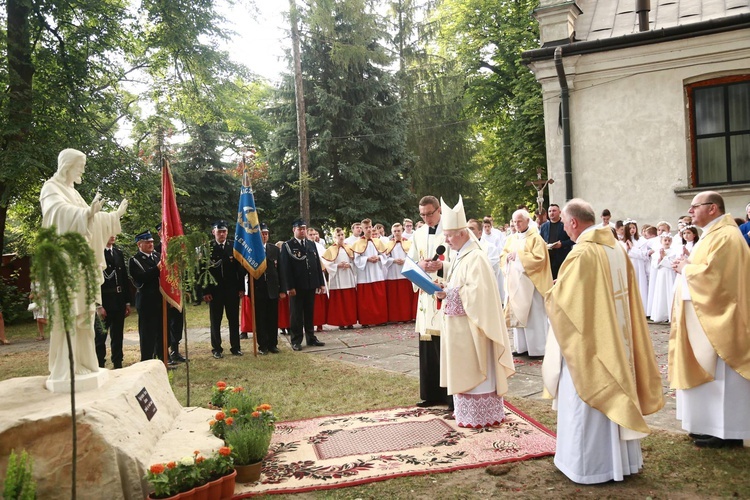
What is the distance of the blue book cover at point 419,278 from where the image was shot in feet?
20.4

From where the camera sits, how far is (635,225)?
44.1 feet

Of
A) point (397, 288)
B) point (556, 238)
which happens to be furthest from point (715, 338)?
point (397, 288)

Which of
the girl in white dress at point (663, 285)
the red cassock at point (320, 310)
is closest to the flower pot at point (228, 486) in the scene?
the red cassock at point (320, 310)

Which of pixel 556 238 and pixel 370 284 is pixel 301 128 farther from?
pixel 556 238

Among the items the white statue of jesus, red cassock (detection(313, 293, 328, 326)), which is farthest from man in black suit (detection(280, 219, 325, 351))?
the white statue of jesus

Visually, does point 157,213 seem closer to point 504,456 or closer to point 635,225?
point 635,225

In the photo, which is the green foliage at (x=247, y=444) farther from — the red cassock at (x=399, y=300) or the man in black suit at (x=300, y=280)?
the red cassock at (x=399, y=300)

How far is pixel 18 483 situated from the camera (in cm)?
383

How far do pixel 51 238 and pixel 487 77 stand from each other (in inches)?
1021

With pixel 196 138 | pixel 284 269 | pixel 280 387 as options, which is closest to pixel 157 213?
pixel 284 269

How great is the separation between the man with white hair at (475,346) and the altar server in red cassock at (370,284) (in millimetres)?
7868

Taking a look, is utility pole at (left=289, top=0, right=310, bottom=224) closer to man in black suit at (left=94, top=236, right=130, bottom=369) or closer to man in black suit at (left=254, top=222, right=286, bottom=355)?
man in black suit at (left=254, top=222, right=286, bottom=355)

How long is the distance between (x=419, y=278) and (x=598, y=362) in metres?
2.03

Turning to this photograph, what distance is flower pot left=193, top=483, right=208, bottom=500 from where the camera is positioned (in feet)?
14.2
